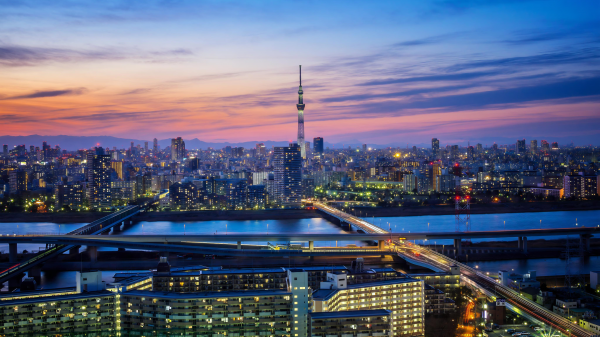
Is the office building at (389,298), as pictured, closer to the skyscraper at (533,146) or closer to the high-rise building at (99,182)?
the high-rise building at (99,182)

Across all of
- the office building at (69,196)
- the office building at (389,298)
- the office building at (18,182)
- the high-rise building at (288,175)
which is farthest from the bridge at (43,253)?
the office building at (18,182)

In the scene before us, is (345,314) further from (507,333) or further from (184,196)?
(184,196)

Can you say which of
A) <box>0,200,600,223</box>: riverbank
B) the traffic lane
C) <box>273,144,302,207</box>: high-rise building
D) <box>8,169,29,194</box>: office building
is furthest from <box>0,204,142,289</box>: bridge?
<box>8,169,29,194</box>: office building

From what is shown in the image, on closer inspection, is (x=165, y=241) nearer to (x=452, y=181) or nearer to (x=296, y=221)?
(x=296, y=221)

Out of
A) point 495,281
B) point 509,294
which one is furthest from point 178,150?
point 509,294

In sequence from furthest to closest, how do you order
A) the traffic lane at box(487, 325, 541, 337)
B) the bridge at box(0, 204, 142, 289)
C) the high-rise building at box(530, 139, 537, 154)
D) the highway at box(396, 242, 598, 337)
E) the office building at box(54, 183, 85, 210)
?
the high-rise building at box(530, 139, 537, 154)
the office building at box(54, 183, 85, 210)
the bridge at box(0, 204, 142, 289)
the highway at box(396, 242, 598, 337)
the traffic lane at box(487, 325, 541, 337)

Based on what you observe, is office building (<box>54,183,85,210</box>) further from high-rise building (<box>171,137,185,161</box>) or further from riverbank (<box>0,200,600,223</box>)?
high-rise building (<box>171,137,185,161</box>)
